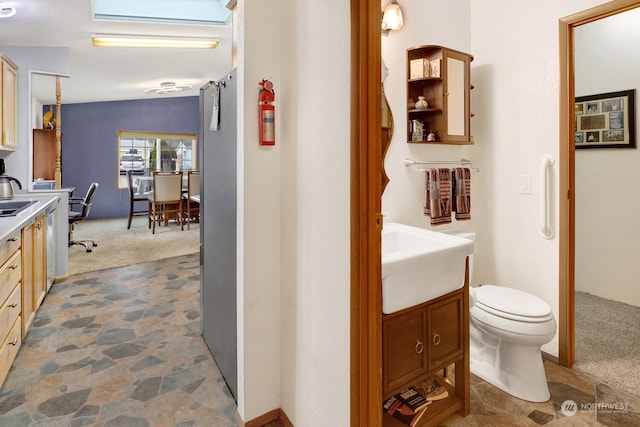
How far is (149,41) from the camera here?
398 centimetres

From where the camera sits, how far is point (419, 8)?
2271mm

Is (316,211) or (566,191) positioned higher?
(566,191)

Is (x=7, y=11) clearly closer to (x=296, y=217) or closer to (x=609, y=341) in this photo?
(x=296, y=217)

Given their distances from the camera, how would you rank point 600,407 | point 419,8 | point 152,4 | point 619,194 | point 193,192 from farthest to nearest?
point 193,192 → point 152,4 → point 619,194 → point 419,8 → point 600,407

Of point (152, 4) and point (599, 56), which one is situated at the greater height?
point (152, 4)

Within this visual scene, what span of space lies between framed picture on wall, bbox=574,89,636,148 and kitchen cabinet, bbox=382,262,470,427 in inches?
90.3

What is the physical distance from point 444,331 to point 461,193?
3.76ft

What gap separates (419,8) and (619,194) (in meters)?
2.19

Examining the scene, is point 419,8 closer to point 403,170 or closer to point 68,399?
point 403,170

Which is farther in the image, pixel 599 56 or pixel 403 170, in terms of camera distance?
pixel 599 56

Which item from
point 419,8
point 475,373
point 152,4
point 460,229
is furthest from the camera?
point 152,4

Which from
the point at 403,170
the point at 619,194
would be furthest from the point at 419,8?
the point at 619,194

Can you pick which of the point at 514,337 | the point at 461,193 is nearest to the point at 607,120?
the point at 461,193

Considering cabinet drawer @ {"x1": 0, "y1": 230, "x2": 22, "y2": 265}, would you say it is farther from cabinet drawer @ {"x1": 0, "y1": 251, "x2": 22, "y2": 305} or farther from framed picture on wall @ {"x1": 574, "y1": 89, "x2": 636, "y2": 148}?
framed picture on wall @ {"x1": 574, "y1": 89, "x2": 636, "y2": 148}
